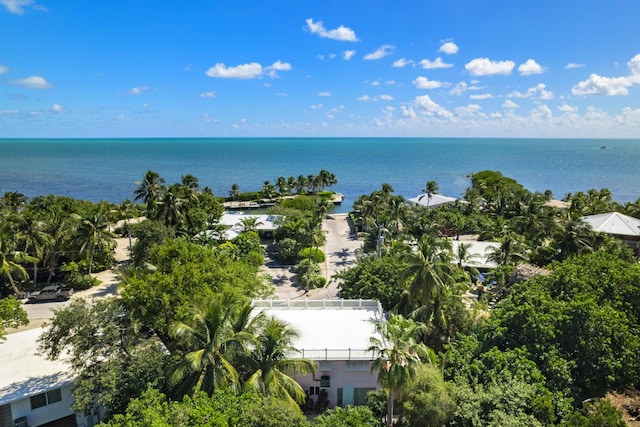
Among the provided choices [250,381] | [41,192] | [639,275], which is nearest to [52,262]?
[250,381]

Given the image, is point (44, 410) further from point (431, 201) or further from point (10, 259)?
point (431, 201)

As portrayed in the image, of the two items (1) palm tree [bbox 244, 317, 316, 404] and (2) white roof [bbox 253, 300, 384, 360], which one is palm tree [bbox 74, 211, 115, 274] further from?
(1) palm tree [bbox 244, 317, 316, 404]

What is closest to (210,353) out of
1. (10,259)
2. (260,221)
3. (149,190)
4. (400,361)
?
(400,361)

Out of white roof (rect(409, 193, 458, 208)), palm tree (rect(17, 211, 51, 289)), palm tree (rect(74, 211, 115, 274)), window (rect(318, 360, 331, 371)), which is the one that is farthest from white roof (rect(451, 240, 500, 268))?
palm tree (rect(17, 211, 51, 289))

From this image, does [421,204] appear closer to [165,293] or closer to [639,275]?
[639,275]

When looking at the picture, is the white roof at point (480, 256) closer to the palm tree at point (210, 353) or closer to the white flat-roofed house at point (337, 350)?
the white flat-roofed house at point (337, 350)

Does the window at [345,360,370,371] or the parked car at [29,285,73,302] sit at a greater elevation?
the window at [345,360,370,371]
